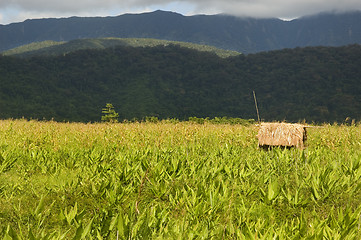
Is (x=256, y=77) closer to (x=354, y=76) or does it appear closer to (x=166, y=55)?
(x=354, y=76)

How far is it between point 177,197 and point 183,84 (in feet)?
360

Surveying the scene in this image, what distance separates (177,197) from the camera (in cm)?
430

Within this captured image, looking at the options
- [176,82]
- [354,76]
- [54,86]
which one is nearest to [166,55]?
[176,82]

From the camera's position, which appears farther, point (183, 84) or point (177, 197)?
point (183, 84)

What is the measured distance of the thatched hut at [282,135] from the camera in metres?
7.24

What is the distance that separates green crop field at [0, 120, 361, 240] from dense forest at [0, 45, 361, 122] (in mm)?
71142

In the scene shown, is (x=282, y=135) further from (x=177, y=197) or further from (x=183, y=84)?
(x=183, y=84)

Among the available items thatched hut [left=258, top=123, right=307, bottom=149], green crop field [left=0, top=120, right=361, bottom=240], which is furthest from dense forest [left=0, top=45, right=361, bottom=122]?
green crop field [left=0, top=120, right=361, bottom=240]

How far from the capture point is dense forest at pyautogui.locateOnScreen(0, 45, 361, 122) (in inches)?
3290

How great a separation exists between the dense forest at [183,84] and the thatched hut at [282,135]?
232ft

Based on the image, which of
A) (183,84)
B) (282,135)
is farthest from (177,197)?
(183,84)

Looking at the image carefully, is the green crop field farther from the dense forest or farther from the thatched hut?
the dense forest

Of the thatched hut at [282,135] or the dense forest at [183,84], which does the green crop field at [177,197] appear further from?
the dense forest at [183,84]

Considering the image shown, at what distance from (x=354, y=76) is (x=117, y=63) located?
271 ft
